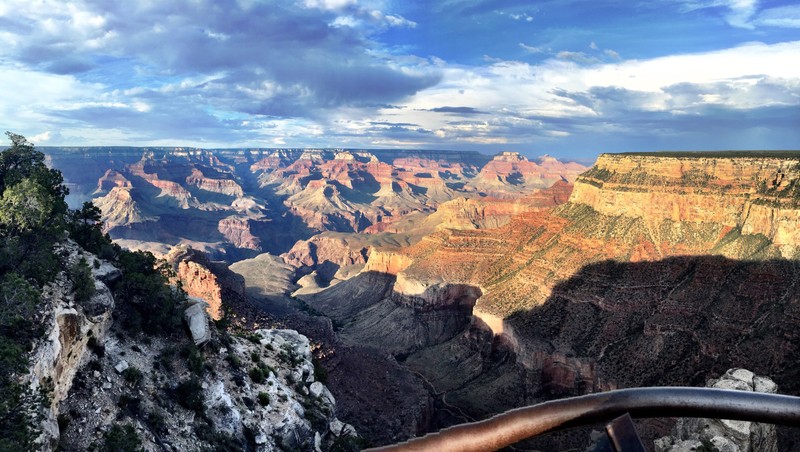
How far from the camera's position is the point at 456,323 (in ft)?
297

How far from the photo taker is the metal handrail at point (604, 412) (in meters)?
3.65

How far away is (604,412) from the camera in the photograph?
396cm

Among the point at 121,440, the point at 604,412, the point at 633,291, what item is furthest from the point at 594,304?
the point at 604,412

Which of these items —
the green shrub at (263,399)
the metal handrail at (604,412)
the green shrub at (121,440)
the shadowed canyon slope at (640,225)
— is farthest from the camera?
the shadowed canyon slope at (640,225)

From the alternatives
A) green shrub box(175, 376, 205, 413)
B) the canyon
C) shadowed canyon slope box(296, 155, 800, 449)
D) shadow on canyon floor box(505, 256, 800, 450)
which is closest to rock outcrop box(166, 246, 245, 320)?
the canyon

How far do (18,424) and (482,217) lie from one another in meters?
154

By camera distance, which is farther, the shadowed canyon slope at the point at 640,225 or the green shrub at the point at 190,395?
the shadowed canyon slope at the point at 640,225

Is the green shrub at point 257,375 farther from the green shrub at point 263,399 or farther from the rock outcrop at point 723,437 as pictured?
the rock outcrop at point 723,437

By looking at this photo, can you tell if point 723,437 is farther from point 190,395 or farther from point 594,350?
point 190,395

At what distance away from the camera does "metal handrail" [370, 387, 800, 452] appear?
12.0 ft

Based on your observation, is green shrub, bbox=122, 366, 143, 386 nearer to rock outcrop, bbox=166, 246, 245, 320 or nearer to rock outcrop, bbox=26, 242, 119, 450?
rock outcrop, bbox=26, 242, 119, 450

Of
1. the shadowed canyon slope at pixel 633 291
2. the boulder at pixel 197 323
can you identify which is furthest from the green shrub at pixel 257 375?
the shadowed canyon slope at pixel 633 291

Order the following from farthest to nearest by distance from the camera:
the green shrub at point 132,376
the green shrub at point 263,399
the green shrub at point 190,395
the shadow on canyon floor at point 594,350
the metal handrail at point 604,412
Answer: the shadow on canyon floor at point 594,350 < the green shrub at point 263,399 < the green shrub at point 190,395 < the green shrub at point 132,376 < the metal handrail at point 604,412

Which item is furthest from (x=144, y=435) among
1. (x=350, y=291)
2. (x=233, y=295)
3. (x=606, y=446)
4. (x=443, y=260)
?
(x=350, y=291)
